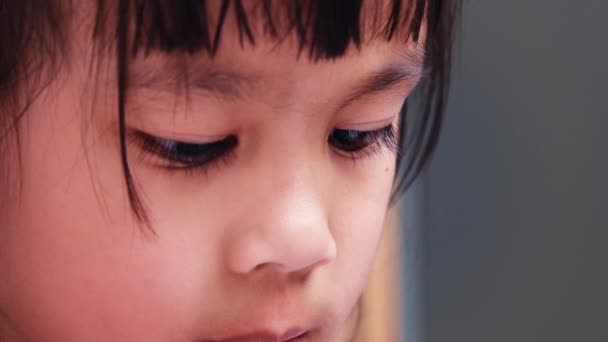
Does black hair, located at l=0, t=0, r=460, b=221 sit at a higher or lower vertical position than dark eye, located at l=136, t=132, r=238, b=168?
higher

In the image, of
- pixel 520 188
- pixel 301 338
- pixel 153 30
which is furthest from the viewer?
pixel 520 188

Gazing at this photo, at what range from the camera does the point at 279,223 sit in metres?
0.44

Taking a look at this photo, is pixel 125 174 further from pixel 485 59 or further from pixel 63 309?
pixel 485 59

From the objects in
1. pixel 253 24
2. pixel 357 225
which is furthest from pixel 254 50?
pixel 357 225

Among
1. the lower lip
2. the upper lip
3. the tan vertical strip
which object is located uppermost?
the upper lip

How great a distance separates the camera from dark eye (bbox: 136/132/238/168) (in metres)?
0.43

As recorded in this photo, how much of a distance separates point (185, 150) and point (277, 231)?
0.06m

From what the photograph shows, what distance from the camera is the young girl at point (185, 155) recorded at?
1.34 ft

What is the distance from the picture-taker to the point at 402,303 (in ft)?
2.82

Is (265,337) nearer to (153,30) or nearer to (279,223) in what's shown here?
(279,223)

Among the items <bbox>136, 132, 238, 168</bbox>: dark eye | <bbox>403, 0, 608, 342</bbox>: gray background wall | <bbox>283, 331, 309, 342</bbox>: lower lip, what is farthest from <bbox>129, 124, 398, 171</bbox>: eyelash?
<bbox>403, 0, 608, 342</bbox>: gray background wall

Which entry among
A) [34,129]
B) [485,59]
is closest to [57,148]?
[34,129]

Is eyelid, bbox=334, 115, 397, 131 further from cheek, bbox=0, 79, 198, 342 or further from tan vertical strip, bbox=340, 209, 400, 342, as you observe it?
tan vertical strip, bbox=340, 209, 400, 342

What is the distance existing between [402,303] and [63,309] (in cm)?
45
